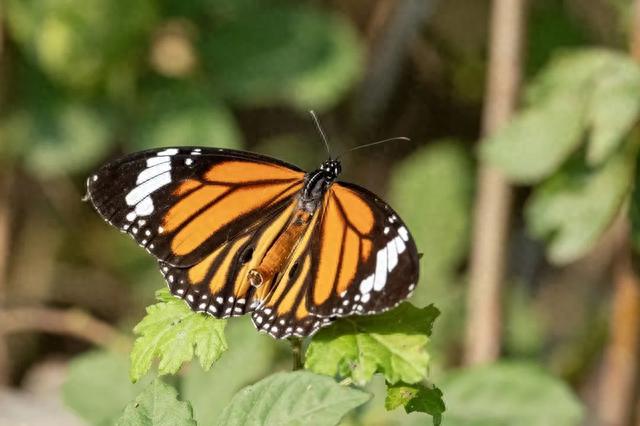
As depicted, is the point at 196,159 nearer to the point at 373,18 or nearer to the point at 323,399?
the point at 323,399

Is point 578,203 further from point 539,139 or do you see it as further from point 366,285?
point 366,285

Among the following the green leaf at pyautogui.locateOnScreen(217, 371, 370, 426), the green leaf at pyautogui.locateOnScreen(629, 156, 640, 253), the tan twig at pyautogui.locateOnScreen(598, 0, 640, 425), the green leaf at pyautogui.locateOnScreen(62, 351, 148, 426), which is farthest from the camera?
the tan twig at pyautogui.locateOnScreen(598, 0, 640, 425)

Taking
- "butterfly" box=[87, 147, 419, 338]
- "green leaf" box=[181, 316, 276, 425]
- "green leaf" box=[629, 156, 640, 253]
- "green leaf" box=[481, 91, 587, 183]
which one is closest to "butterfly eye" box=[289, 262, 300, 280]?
"butterfly" box=[87, 147, 419, 338]

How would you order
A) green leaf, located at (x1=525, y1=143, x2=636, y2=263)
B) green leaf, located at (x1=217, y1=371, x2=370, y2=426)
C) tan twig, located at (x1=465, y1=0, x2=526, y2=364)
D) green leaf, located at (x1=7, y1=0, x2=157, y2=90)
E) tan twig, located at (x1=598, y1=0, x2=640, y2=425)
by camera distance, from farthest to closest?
1. green leaf, located at (x1=7, y1=0, x2=157, y2=90)
2. tan twig, located at (x1=598, y1=0, x2=640, y2=425)
3. tan twig, located at (x1=465, y1=0, x2=526, y2=364)
4. green leaf, located at (x1=525, y1=143, x2=636, y2=263)
5. green leaf, located at (x1=217, y1=371, x2=370, y2=426)

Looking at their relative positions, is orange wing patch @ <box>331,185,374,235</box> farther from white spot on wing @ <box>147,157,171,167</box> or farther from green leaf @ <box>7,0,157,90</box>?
green leaf @ <box>7,0,157,90</box>

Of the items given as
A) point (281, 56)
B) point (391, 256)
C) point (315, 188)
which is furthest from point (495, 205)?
point (391, 256)

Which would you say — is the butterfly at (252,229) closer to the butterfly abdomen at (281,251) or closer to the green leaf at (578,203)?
the butterfly abdomen at (281,251)

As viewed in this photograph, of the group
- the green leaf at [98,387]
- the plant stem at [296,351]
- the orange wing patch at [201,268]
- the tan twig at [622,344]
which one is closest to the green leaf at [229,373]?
the green leaf at [98,387]
